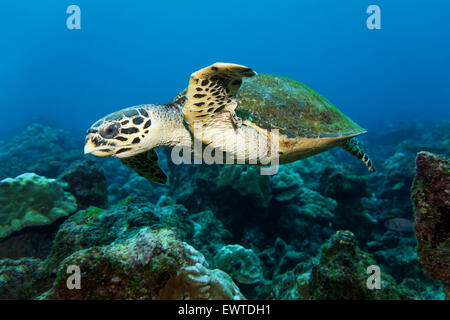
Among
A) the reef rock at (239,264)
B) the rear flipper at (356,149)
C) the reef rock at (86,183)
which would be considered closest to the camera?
the reef rock at (239,264)

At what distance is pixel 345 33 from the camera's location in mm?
100188

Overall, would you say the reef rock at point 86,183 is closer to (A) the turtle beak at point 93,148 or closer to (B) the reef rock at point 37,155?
(A) the turtle beak at point 93,148

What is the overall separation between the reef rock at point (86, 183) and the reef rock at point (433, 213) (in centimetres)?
538

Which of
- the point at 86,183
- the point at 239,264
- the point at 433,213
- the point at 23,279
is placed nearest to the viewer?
the point at 433,213

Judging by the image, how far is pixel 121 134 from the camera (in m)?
2.18

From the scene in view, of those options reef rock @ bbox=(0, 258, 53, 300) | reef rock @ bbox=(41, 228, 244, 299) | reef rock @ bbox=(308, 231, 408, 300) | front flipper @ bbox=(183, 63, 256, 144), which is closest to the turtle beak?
front flipper @ bbox=(183, 63, 256, 144)

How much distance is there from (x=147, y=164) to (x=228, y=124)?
4.60 ft

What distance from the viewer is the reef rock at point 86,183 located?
4668 millimetres

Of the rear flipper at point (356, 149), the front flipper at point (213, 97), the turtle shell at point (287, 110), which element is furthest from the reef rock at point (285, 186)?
the front flipper at point (213, 97)

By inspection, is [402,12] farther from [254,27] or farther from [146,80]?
[146,80]

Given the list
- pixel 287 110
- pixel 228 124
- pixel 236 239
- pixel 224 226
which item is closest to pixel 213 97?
pixel 228 124

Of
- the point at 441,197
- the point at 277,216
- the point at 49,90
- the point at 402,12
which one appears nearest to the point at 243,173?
the point at 277,216

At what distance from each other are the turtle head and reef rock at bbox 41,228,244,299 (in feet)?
Result: 3.43

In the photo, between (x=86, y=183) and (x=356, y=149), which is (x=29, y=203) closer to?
(x=86, y=183)
